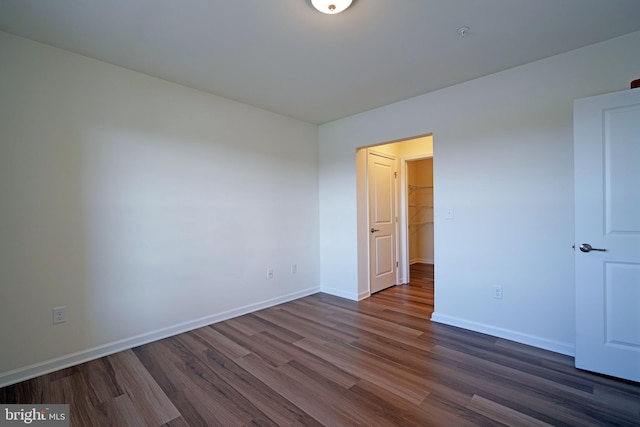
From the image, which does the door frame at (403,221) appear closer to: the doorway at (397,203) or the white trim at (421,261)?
the doorway at (397,203)

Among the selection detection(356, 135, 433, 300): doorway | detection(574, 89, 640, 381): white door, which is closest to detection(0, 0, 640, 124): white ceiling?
detection(574, 89, 640, 381): white door

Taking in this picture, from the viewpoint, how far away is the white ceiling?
1.77 meters

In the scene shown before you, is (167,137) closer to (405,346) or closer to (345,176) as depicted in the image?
(345,176)

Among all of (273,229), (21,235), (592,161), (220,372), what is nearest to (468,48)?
(592,161)

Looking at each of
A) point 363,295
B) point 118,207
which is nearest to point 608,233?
point 363,295

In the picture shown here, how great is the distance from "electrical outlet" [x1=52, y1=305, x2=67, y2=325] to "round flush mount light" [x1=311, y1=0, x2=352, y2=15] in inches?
115

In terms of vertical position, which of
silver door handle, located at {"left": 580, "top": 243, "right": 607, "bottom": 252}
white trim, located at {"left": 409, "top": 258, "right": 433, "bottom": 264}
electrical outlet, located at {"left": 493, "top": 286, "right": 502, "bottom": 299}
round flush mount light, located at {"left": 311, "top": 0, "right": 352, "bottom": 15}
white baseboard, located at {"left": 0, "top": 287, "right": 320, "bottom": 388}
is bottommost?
white trim, located at {"left": 409, "top": 258, "right": 433, "bottom": 264}

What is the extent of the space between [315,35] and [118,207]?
87.4 inches

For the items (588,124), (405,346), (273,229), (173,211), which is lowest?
(405,346)

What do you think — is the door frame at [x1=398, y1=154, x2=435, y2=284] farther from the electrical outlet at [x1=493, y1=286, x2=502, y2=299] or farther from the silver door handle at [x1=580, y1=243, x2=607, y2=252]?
the silver door handle at [x1=580, y1=243, x2=607, y2=252]

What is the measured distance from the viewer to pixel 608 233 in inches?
78.1

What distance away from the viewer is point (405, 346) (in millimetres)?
2471

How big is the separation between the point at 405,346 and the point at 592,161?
2.06 m

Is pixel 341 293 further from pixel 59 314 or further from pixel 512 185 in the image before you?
pixel 59 314
